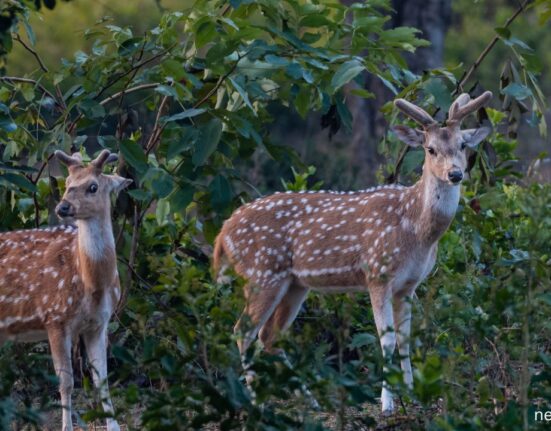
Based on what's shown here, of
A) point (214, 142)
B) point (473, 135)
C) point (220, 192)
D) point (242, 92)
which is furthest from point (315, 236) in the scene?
point (242, 92)

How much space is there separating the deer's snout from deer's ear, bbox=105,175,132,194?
348 millimetres

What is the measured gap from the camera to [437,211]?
326 inches

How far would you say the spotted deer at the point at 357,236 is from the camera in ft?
27.0

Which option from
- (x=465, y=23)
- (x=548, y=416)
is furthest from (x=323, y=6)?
(x=465, y=23)

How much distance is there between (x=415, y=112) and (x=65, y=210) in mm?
2232

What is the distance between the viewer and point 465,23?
30859 mm

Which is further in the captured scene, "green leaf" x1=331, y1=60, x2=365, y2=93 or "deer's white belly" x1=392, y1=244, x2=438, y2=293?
"deer's white belly" x1=392, y1=244, x2=438, y2=293

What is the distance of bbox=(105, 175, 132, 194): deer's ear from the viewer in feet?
25.9

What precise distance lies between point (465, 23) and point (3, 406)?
26.8 meters

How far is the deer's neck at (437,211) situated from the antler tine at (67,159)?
6.89 feet

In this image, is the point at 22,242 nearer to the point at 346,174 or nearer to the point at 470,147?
the point at 470,147

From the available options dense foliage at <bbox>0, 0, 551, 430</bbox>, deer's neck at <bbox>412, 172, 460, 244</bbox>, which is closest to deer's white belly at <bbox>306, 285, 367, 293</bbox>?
dense foliage at <bbox>0, 0, 551, 430</bbox>

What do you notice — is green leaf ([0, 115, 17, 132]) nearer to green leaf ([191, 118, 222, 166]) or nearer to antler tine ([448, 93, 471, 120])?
green leaf ([191, 118, 222, 166])

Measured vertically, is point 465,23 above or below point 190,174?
below
